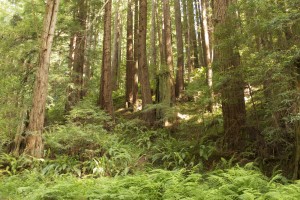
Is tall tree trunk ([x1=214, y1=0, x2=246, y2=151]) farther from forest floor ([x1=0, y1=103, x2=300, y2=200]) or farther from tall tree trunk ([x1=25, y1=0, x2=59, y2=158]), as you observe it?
tall tree trunk ([x1=25, y1=0, x2=59, y2=158])

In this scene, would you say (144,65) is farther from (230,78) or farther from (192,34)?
(192,34)

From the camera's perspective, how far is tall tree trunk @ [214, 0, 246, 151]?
8477mm

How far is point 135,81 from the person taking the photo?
18125mm

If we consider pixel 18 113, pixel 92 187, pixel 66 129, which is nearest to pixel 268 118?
pixel 92 187

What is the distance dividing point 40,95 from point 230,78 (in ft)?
19.3

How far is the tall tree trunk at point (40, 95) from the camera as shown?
9344mm

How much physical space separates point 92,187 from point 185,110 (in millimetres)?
8793

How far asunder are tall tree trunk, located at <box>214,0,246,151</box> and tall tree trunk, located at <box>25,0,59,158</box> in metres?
5.32

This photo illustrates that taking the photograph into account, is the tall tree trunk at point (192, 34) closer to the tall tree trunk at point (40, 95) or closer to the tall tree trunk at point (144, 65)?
the tall tree trunk at point (144, 65)

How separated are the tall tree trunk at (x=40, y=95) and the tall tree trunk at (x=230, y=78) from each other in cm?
532

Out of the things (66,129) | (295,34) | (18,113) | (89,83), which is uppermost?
(89,83)

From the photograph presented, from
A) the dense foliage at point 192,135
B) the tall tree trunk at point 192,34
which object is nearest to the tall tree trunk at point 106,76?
the dense foliage at point 192,135

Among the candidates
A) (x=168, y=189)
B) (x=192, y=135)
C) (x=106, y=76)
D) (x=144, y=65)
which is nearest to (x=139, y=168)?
(x=192, y=135)

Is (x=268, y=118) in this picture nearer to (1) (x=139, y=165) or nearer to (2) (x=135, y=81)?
(1) (x=139, y=165)
